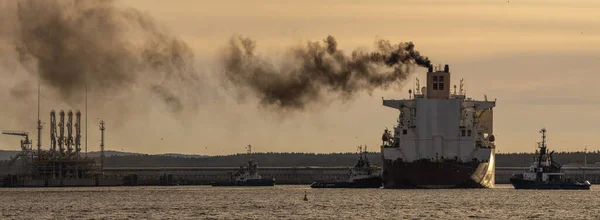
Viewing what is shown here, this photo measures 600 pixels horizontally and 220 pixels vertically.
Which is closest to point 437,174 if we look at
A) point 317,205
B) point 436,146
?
point 436,146

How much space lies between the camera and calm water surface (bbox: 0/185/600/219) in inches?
5581

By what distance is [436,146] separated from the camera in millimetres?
196375

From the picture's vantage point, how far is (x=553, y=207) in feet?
512

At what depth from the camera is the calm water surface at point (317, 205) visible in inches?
5581

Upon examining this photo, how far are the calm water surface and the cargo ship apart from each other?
375cm

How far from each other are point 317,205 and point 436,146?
4012 centimetres

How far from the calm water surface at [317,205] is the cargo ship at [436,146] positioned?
375cm

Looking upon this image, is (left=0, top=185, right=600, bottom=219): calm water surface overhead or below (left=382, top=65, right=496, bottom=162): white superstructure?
below

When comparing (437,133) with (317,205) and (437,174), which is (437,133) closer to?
(437,174)

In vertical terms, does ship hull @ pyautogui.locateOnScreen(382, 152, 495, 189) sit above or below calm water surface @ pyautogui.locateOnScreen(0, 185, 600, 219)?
above

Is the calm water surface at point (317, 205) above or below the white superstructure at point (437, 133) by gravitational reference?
below

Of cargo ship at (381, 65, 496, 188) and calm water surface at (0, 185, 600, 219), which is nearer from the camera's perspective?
calm water surface at (0, 185, 600, 219)

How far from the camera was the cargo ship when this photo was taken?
196 m

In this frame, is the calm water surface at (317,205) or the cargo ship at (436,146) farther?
the cargo ship at (436,146)
